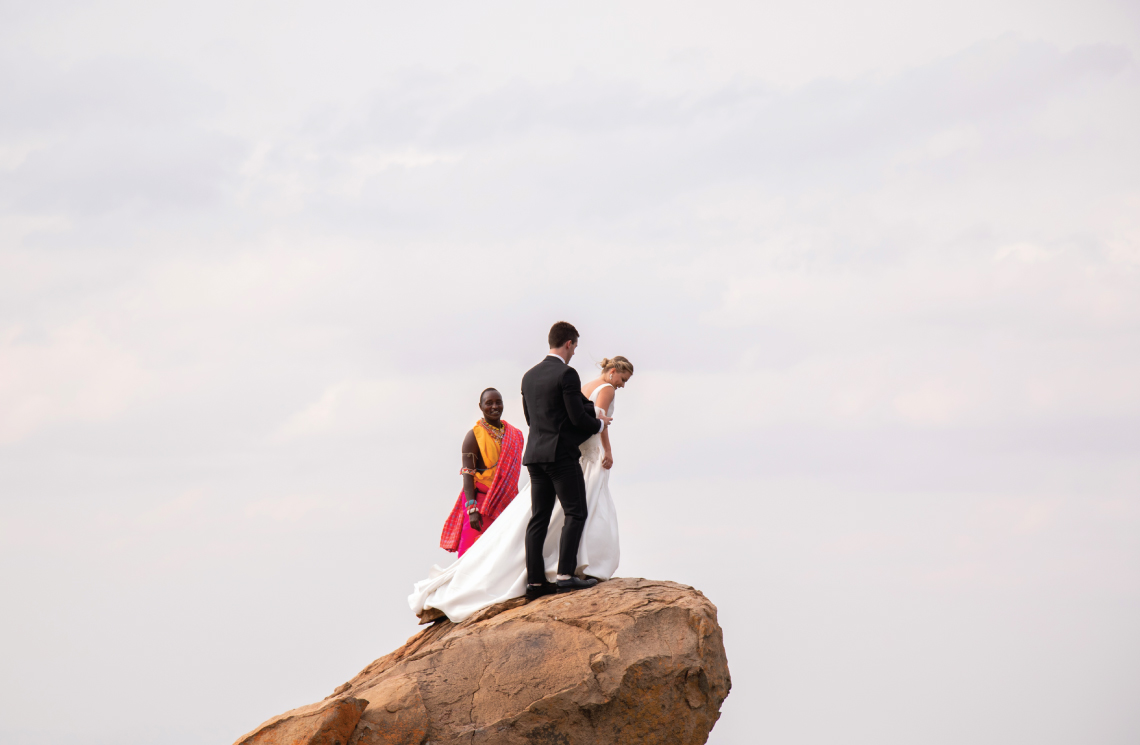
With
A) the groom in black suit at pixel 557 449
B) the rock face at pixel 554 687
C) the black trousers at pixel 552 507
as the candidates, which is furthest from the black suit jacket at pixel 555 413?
the rock face at pixel 554 687

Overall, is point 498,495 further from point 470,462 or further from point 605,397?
point 605,397

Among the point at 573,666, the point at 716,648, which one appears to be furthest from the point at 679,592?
the point at 573,666

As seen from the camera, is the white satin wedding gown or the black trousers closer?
the black trousers

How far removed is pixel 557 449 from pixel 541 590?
1457 mm

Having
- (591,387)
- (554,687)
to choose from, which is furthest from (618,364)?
(554,687)

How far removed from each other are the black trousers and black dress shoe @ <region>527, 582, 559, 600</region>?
0.06 meters

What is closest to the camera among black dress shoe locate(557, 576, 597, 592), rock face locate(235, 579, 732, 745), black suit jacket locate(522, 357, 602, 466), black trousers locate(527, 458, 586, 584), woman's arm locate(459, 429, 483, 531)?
rock face locate(235, 579, 732, 745)

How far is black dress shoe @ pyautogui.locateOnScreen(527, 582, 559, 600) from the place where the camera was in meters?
9.84

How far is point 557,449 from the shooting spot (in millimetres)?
9477

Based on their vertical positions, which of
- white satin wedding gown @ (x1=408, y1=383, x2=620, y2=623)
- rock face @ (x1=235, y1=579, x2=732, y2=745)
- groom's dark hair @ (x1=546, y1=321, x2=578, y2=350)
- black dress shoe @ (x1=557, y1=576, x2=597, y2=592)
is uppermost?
groom's dark hair @ (x1=546, y1=321, x2=578, y2=350)

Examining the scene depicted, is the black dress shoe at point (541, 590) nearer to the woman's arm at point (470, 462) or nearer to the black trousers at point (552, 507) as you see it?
the black trousers at point (552, 507)

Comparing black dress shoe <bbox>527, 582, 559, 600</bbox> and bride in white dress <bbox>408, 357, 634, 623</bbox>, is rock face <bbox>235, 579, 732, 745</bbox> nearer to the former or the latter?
black dress shoe <bbox>527, 582, 559, 600</bbox>

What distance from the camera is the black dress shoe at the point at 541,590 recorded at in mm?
9836


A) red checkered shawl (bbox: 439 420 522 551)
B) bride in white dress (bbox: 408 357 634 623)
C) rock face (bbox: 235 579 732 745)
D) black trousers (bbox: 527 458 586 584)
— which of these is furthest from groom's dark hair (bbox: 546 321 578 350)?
rock face (bbox: 235 579 732 745)
